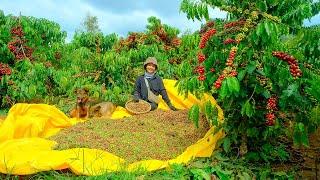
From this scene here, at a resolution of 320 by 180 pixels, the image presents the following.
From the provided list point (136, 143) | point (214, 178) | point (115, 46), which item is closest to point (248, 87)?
point (214, 178)

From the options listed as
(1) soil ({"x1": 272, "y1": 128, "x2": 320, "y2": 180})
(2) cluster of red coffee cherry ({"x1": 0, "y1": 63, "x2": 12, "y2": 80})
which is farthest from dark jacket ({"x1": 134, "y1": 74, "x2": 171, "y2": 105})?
(2) cluster of red coffee cherry ({"x1": 0, "y1": 63, "x2": 12, "y2": 80})

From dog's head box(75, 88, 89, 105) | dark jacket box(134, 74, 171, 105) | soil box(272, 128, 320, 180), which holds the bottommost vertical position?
soil box(272, 128, 320, 180)

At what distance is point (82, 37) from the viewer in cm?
929

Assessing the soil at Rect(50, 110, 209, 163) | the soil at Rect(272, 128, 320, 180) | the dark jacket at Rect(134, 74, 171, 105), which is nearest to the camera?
the soil at Rect(272, 128, 320, 180)

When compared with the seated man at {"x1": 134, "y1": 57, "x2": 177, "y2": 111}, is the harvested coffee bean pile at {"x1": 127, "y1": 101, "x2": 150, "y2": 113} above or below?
below

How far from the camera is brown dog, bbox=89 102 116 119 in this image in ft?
22.7

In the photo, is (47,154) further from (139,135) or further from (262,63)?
(262,63)

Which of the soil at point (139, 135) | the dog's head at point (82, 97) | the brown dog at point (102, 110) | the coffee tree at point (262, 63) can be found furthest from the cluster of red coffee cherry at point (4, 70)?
the coffee tree at point (262, 63)

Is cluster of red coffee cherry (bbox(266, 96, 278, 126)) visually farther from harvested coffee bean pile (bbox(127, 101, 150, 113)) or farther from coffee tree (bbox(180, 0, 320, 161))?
harvested coffee bean pile (bbox(127, 101, 150, 113))

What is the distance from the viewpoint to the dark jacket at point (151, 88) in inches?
293

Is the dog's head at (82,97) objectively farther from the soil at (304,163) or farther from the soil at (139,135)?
the soil at (304,163)

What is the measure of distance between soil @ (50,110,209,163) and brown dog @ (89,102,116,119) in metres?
0.77

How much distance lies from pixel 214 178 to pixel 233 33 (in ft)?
4.31

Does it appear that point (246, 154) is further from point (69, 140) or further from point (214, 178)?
point (69, 140)
